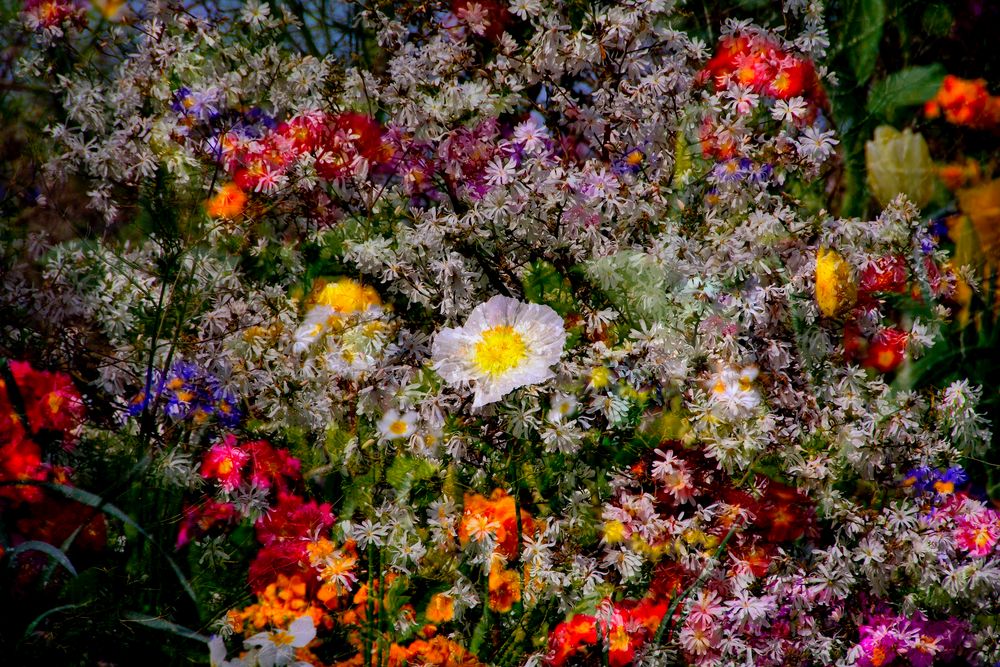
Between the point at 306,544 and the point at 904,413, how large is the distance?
3.78ft

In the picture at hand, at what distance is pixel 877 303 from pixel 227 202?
1308 mm

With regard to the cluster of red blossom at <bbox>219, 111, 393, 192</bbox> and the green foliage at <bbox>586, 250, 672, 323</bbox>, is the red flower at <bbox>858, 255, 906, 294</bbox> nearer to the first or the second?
the green foliage at <bbox>586, 250, 672, 323</bbox>

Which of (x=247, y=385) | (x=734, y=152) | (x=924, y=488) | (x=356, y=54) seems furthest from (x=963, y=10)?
(x=247, y=385)

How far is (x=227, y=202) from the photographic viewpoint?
1.77 meters

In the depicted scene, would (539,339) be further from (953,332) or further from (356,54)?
(953,332)

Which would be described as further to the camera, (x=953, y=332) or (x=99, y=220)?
(x=953, y=332)

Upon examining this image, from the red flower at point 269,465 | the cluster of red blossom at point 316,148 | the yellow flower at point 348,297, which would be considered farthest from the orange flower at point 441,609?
the cluster of red blossom at point 316,148

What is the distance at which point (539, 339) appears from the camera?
60.9 inches

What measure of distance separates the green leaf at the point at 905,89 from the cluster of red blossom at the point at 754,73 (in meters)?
0.63

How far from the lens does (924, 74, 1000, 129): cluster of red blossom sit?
2.25 m

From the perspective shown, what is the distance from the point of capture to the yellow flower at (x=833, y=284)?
5.13ft

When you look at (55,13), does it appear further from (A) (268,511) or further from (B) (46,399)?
(A) (268,511)

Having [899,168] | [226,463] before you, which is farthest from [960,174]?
[226,463]

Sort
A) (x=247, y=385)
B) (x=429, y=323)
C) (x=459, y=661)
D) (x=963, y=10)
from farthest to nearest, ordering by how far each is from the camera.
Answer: (x=963, y=10) → (x=429, y=323) → (x=247, y=385) → (x=459, y=661)
